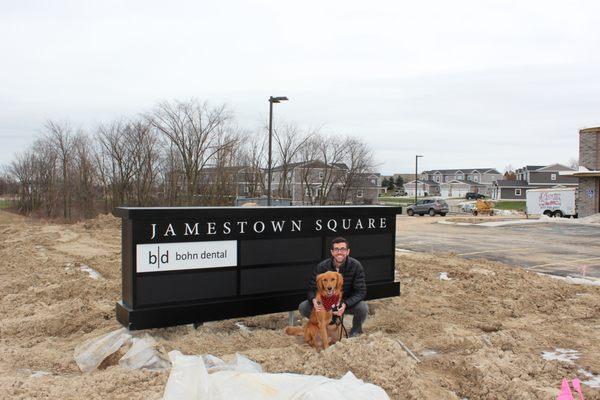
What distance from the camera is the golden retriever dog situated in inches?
211

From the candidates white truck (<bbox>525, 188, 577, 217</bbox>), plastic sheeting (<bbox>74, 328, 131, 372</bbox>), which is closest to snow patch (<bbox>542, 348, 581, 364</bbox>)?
plastic sheeting (<bbox>74, 328, 131, 372</bbox>)

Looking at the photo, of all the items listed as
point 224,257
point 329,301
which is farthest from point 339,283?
point 224,257

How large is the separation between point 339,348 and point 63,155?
→ 170 ft

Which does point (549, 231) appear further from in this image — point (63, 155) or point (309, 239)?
point (63, 155)

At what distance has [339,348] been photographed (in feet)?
16.1

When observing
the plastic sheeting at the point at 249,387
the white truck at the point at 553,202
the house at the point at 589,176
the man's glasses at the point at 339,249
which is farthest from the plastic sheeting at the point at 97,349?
the white truck at the point at 553,202

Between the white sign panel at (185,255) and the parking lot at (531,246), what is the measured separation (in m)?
9.66

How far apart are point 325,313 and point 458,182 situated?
125818 millimetres

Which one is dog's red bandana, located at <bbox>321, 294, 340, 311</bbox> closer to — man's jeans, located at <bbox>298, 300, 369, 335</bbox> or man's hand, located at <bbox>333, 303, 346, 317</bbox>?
man's hand, located at <bbox>333, 303, 346, 317</bbox>

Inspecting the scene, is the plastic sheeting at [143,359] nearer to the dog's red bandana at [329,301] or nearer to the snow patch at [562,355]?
the dog's red bandana at [329,301]

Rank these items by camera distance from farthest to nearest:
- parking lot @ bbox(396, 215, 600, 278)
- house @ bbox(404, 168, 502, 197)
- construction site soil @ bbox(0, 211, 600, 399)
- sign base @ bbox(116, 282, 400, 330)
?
house @ bbox(404, 168, 502, 197)
parking lot @ bbox(396, 215, 600, 278)
sign base @ bbox(116, 282, 400, 330)
construction site soil @ bbox(0, 211, 600, 399)

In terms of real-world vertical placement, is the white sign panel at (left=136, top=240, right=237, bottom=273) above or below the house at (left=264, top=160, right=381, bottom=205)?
below

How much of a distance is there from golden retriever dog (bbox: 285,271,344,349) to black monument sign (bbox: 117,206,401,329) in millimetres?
1278

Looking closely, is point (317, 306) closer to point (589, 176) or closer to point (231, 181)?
point (589, 176)
